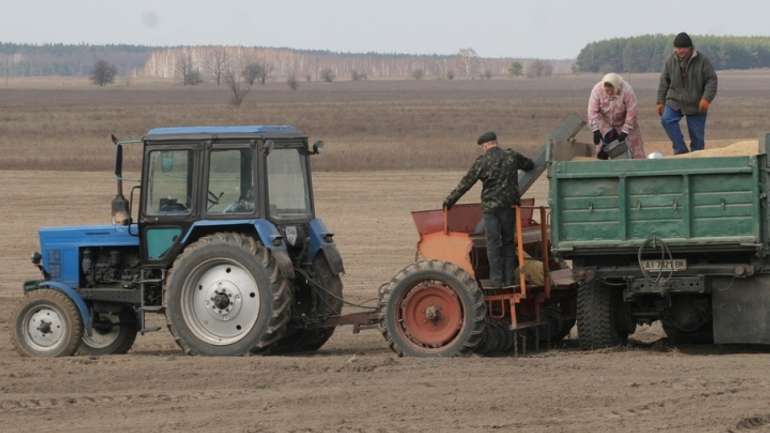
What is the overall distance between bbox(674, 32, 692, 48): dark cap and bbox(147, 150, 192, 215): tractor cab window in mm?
4751

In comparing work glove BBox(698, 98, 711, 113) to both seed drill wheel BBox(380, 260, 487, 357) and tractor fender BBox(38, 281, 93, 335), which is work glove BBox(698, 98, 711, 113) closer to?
seed drill wheel BBox(380, 260, 487, 357)

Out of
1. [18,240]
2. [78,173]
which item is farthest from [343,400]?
[78,173]

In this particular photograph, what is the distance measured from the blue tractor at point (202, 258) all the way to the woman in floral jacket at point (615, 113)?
2.68 meters

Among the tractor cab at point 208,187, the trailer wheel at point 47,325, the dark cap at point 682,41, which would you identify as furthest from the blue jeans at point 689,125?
the trailer wheel at point 47,325

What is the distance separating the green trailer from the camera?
11.5 metres

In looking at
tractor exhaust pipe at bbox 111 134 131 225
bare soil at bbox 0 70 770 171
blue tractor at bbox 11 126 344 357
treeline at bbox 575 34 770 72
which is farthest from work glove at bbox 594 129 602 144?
treeline at bbox 575 34 770 72

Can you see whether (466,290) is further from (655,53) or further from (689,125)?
(655,53)

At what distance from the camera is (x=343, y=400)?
10102mm

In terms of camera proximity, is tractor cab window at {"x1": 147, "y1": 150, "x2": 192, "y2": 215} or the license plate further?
tractor cab window at {"x1": 147, "y1": 150, "x2": 192, "y2": 215}

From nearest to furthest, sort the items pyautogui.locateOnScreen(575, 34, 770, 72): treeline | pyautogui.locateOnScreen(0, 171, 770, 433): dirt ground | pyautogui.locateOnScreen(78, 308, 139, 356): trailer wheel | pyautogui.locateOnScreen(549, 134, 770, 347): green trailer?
pyautogui.locateOnScreen(0, 171, 770, 433): dirt ground < pyautogui.locateOnScreen(549, 134, 770, 347): green trailer < pyautogui.locateOnScreen(78, 308, 139, 356): trailer wheel < pyautogui.locateOnScreen(575, 34, 770, 72): treeline

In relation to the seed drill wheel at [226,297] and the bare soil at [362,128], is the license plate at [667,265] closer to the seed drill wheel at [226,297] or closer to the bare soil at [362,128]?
the seed drill wheel at [226,297]

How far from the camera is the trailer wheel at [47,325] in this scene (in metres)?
12.6

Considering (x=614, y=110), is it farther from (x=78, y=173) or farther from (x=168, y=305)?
(x=78, y=173)

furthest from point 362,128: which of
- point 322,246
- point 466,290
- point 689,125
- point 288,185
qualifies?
point 466,290
